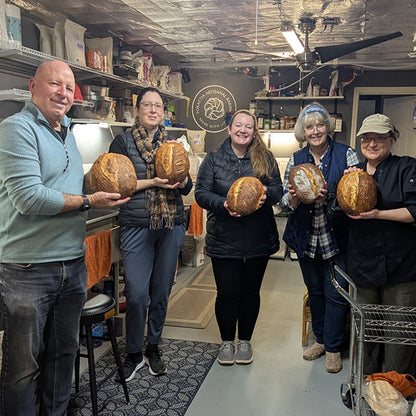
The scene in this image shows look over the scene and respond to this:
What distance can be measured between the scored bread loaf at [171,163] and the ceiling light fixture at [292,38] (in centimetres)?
163

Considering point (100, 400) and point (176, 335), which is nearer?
point (100, 400)

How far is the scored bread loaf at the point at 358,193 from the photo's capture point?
6.33ft

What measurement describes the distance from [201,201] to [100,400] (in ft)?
3.96

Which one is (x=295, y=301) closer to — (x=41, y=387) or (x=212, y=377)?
(x=212, y=377)

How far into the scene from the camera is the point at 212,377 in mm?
2488

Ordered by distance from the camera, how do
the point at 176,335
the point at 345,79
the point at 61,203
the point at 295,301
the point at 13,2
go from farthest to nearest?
the point at 345,79 → the point at 295,301 → the point at 176,335 → the point at 13,2 → the point at 61,203

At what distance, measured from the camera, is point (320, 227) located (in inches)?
93.0

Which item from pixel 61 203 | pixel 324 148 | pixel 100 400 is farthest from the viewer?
pixel 324 148

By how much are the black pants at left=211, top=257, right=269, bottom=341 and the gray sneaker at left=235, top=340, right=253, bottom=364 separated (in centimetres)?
4

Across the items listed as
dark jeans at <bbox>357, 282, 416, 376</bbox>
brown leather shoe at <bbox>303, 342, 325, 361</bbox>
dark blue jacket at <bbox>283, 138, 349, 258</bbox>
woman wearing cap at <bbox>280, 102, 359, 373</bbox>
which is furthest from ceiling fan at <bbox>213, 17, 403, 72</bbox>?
brown leather shoe at <bbox>303, 342, 325, 361</bbox>

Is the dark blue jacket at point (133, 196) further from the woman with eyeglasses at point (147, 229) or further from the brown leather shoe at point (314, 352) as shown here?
the brown leather shoe at point (314, 352)

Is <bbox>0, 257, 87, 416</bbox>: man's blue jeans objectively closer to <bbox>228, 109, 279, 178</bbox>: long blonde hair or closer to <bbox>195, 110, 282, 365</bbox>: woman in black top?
<bbox>195, 110, 282, 365</bbox>: woman in black top

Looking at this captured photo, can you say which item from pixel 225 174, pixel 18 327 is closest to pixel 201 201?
pixel 225 174

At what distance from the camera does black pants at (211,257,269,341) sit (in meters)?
2.49
